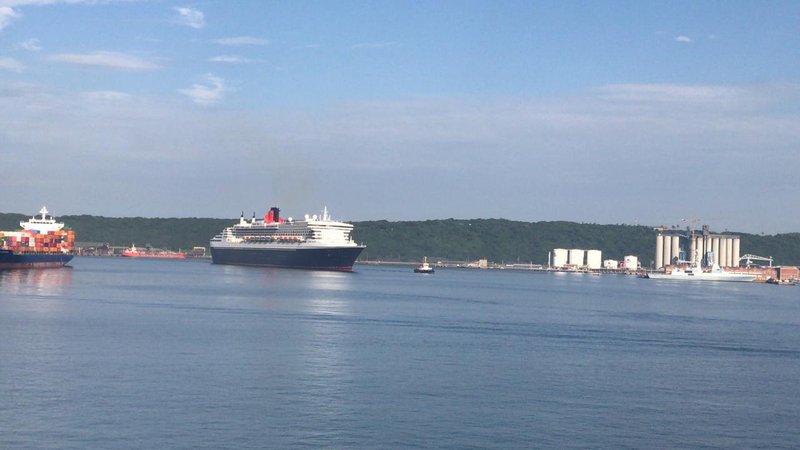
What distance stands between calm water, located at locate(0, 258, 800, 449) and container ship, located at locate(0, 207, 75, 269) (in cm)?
6190

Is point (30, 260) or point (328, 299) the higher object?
point (30, 260)

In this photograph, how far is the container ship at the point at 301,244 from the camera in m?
126

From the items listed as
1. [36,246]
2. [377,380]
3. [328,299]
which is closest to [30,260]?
[36,246]

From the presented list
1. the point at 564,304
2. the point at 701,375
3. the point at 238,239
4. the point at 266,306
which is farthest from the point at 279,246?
the point at 701,375

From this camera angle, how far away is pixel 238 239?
14625cm

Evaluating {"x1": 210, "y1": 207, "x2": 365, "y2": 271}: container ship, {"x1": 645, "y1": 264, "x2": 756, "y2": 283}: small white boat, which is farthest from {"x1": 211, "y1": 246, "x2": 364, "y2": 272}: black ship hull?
{"x1": 645, "y1": 264, "x2": 756, "y2": 283}: small white boat

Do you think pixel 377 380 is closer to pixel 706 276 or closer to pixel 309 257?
pixel 309 257

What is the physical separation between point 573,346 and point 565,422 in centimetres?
1812

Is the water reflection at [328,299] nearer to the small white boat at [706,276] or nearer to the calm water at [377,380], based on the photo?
the calm water at [377,380]

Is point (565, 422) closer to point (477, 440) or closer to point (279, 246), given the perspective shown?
point (477, 440)

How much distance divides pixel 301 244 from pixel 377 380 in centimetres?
9637

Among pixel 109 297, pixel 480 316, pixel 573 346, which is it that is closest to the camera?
pixel 573 346

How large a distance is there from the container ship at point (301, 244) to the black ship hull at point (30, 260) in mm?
25915

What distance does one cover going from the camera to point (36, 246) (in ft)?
414
